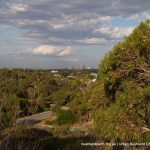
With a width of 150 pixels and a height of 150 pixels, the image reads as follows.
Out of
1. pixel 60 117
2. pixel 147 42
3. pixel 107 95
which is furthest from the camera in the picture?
pixel 60 117

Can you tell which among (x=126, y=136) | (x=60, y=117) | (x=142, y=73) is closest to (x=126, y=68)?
(x=142, y=73)

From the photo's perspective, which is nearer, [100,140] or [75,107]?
[100,140]

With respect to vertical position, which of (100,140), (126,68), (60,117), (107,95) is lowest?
(60,117)

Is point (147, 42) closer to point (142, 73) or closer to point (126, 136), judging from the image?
point (142, 73)

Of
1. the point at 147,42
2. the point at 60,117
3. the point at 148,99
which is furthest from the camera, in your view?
the point at 60,117

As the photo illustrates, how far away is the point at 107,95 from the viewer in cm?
1188

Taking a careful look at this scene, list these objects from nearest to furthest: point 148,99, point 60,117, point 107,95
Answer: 1. point 148,99
2. point 107,95
3. point 60,117

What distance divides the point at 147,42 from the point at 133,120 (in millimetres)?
2307

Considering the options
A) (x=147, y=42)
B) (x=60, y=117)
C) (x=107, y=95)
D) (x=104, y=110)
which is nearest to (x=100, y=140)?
(x=104, y=110)

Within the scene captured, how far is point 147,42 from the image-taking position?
35.4 ft

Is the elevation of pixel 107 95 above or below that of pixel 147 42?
below

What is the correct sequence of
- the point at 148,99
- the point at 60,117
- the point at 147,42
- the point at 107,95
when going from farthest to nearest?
the point at 60,117 < the point at 107,95 < the point at 147,42 < the point at 148,99

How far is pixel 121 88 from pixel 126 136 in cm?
175

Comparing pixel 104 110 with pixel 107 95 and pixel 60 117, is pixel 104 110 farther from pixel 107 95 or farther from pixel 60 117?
pixel 60 117
